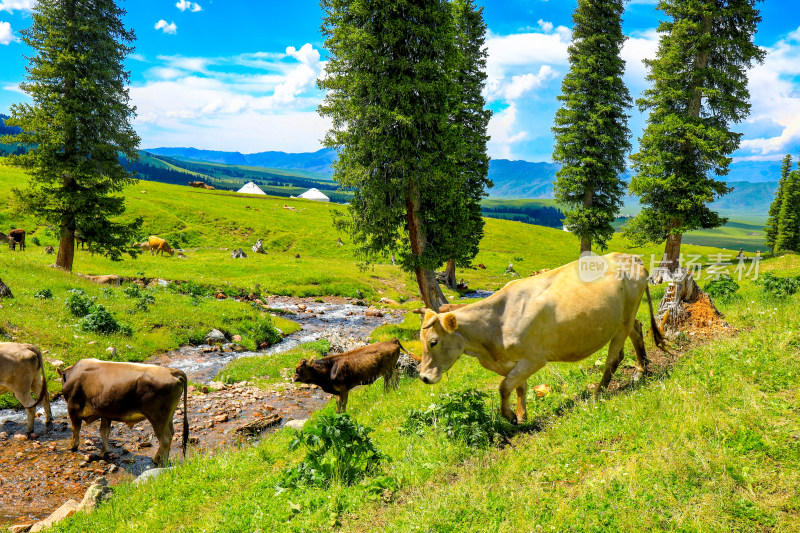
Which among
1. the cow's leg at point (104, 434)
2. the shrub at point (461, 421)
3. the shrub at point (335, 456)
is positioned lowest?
the cow's leg at point (104, 434)

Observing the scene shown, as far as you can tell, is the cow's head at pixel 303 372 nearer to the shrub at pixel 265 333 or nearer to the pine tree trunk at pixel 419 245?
the pine tree trunk at pixel 419 245

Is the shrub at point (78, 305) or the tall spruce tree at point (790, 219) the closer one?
the shrub at point (78, 305)

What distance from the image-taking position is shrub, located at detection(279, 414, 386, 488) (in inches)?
255

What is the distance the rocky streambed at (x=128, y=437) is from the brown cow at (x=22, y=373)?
73cm

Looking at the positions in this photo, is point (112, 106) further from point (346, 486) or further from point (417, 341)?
point (346, 486)

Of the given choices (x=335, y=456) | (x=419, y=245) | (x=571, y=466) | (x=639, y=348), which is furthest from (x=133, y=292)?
(x=571, y=466)

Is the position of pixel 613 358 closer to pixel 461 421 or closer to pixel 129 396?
pixel 461 421

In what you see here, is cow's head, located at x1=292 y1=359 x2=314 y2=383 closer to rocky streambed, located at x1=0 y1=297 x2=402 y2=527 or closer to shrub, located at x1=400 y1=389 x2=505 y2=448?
rocky streambed, located at x1=0 y1=297 x2=402 y2=527

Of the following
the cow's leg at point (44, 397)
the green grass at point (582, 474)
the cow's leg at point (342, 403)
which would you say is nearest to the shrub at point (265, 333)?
the cow's leg at point (44, 397)

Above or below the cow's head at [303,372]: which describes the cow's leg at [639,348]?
above

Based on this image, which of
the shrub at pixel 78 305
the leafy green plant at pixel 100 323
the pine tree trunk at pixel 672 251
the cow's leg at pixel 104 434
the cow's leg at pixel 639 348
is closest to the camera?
the cow's leg at pixel 639 348

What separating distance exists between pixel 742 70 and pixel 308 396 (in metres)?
33.6

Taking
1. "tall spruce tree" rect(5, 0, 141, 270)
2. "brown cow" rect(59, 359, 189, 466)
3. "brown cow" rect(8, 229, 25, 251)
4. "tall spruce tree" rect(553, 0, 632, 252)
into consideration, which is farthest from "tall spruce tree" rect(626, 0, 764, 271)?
"brown cow" rect(8, 229, 25, 251)

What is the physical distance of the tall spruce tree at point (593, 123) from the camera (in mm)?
34094
